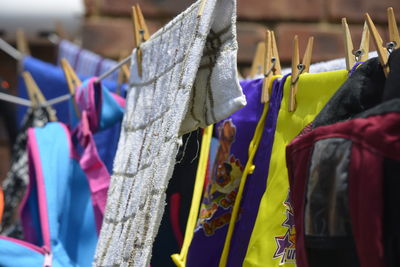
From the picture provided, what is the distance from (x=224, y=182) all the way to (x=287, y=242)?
19cm

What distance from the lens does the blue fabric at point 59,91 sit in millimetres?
1157

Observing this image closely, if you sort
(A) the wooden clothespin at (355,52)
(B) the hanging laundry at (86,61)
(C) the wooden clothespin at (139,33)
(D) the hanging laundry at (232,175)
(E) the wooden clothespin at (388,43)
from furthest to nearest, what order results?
1. (B) the hanging laundry at (86,61)
2. (C) the wooden clothespin at (139,33)
3. (D) the hanging laundry at (232,175)
4. (A) the wooden clothespin at (355,52)
5. (E) the wooden clothespin at (388,43)

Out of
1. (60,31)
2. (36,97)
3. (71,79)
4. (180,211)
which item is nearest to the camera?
(180,211)

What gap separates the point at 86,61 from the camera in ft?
5.52

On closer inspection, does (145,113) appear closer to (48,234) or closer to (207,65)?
(207,65)

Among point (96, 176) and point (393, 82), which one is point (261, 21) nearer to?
point (96, 176)

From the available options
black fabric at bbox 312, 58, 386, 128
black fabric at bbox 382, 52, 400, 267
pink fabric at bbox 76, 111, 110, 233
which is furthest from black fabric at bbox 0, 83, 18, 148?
black fabric at bbox 382, 52, 400, 267

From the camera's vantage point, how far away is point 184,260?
0.91m

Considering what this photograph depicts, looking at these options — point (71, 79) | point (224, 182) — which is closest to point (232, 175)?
point (224, 182)

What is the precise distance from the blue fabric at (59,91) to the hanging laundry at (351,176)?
56 centimetres

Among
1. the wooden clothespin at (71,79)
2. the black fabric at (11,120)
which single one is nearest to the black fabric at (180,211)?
the wooden clothespin at (71,79)

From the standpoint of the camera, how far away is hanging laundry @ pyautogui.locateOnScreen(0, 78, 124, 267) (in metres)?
1.07

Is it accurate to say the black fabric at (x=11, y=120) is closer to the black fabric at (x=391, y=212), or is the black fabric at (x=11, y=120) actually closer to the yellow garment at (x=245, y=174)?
the yellow garment at (x=245, y=174)

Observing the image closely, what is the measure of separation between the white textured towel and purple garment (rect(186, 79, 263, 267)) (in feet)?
0.36
